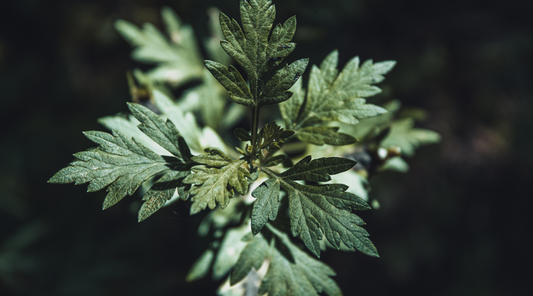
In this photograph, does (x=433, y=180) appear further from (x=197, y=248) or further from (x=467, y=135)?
(x=197, y=248)

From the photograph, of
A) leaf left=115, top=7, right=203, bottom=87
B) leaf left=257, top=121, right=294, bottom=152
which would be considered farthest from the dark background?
leaf left=257, top=121, right=294, bottom=152

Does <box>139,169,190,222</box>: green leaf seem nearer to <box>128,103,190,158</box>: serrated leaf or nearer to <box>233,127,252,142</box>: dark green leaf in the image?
<box>128,103,190,158</box>: serrated leaf

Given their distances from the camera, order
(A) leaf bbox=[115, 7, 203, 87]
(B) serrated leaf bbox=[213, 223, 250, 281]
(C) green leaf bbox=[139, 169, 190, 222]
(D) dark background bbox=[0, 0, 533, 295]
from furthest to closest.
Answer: (D) dark background bbox=[0, 0, 533, 295] < (A) leaf bbox=[115, 7, 203, 87] < (B) serrated leaf bbox=[213, 223, 250, 281] < (C) green leaf bbox=[139, 169, 190, 222]

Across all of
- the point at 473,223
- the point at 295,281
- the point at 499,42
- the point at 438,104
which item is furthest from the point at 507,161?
the point at 295,281

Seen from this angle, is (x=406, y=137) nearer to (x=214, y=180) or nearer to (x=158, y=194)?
(x=214, y=180)

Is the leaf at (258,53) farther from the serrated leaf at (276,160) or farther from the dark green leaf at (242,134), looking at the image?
the serrated leaf at (276,160)

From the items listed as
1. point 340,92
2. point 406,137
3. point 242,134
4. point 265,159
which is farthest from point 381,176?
point 242,134
